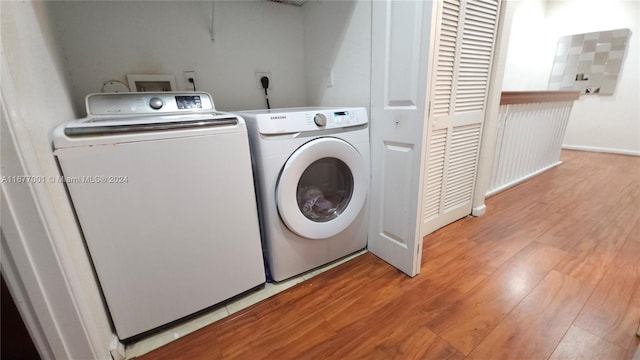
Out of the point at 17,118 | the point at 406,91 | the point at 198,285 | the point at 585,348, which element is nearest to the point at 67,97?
the point at 17,118

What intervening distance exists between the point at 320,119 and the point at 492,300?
111 centimetres

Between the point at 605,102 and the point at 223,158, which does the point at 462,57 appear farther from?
the point at 605,102

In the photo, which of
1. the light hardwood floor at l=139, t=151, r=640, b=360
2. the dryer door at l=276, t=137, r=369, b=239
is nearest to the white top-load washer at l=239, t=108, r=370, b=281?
the dryer door at l=276, t=137, r=369, b=239

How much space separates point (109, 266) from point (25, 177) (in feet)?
1.29

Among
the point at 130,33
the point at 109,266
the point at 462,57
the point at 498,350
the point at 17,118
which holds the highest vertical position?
the point at 130,33

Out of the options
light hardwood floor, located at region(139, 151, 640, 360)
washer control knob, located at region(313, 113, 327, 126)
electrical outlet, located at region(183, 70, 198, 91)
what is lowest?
light hardwood floor, located at region(139, 151, 640, 360)

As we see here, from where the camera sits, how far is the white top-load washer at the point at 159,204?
0.79 meters

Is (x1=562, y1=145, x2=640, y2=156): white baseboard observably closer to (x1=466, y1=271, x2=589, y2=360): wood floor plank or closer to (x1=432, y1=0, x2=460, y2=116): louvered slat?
(x1=466, y1=271, x2=589, y2=360): wood floor plank

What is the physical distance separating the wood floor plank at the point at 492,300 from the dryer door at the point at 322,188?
1.99ft

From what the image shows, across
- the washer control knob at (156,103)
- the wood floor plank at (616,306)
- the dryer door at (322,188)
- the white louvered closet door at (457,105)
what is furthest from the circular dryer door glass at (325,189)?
the wood floor plank at (616,306)

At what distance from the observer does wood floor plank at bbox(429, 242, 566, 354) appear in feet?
3.20

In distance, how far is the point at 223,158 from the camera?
0.96m

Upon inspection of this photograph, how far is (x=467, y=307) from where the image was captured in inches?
43.1

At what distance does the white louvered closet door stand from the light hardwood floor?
25 cm
